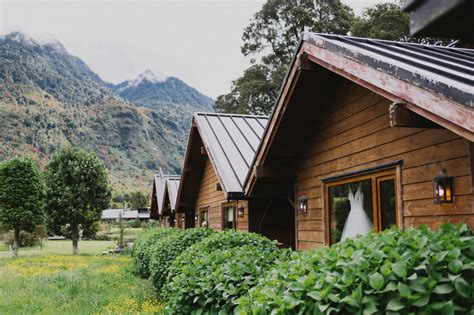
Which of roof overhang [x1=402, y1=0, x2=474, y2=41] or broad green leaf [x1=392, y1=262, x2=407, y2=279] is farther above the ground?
roof overhang [x1=402, y1=0, x2=474, y2=41]

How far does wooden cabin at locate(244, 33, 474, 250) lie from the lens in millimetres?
4438

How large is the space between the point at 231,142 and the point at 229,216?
6.84 feet

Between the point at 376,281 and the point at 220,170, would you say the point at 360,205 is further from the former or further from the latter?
the point at 220,170

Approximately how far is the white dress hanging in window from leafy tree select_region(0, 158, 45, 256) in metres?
26.5

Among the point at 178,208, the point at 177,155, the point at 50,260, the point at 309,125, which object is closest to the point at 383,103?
the point at 309,125

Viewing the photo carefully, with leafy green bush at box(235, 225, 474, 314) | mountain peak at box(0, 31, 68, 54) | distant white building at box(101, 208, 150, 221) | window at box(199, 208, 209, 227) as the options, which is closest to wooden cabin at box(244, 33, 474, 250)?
leafy green bush at box(235, 225, 474, 314)

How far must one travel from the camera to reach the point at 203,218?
17938 mm

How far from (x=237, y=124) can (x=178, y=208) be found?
18.0 feet

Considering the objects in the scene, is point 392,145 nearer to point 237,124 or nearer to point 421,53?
point 421,53

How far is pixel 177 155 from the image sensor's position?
456ft

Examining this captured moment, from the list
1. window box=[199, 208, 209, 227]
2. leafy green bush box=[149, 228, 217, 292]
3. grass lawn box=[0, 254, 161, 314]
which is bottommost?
grass lawn box=[0, 254, 161, 314]

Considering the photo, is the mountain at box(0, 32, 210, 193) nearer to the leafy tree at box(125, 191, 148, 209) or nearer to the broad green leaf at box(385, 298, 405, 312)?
the leafy tree at box(125, 191, 148, 209)

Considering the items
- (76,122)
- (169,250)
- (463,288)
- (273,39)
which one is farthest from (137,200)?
(463,288)

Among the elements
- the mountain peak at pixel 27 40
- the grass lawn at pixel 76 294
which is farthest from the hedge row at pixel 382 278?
the mountain peak at pixel 27 40
